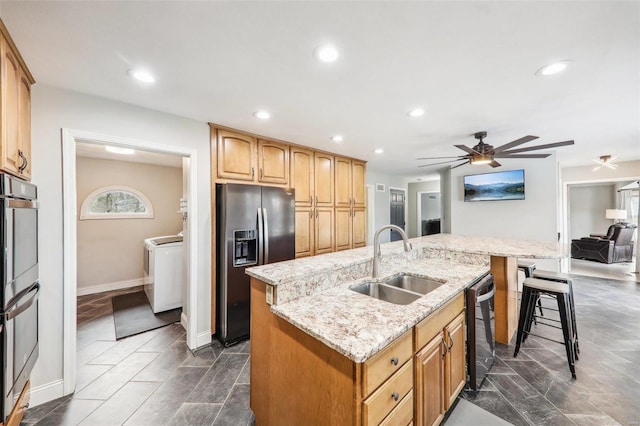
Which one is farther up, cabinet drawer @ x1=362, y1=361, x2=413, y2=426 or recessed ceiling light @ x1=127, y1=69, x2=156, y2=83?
recessed ceiling light @ x1=127, y1=69, x2=156, y2=83

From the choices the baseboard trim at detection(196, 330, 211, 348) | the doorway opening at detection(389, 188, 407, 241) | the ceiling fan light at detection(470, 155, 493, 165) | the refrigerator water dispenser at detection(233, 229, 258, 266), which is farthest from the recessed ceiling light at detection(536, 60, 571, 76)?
the doorway opening at detection(389, 188, 407, 241)

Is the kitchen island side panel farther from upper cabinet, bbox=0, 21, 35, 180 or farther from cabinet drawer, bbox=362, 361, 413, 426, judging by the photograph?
upper cabinet, bbox=0, 21, 35, 180

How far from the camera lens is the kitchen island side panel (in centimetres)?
101

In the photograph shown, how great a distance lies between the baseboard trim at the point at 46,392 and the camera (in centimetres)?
180

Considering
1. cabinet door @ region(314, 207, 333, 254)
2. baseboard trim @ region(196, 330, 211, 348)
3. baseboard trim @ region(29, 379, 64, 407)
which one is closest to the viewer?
baseboard trim @ region(29, 379, 64, 407)

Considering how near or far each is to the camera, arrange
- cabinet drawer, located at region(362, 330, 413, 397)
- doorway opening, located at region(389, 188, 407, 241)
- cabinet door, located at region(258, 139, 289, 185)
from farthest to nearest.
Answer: doorway opening, located at region(389, 188, 407, 241) → cabinet door, located at region(258, 139, 289, 185) → cabinet drawer, located at region(362, 330, 413, 397)

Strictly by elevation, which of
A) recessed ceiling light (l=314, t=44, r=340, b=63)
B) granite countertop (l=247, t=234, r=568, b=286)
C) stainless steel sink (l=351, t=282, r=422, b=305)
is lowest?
stainless steel sink (l=351, t=282, r=422, b=305)

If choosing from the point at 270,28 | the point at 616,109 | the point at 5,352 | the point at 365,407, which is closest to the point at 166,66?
the point at 270,28

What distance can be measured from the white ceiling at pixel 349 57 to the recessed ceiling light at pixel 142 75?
0.04 m

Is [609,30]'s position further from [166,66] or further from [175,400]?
[175,400]

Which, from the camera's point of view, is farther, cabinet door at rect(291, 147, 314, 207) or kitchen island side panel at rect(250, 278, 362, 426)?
cabinet door at rect(291, 147, 314, 207)

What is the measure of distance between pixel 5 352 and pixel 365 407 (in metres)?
1.77

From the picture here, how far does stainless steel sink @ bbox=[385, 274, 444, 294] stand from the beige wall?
4716 mm

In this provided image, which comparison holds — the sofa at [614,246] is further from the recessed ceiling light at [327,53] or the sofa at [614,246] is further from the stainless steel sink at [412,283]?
the recessed ceiling light at [327,53]
